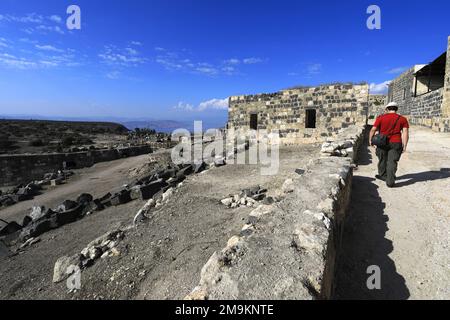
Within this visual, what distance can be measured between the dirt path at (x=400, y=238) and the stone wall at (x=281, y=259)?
13.2 inches

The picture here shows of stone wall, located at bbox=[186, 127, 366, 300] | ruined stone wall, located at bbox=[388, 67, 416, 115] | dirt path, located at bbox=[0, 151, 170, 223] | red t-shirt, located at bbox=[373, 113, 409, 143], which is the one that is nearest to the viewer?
stone wall, located at bbox=[186, 127, 366, 300]

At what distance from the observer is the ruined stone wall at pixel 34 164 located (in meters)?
15.8

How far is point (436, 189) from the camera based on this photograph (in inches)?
182

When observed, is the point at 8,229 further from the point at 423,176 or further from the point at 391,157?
the point at 423,176

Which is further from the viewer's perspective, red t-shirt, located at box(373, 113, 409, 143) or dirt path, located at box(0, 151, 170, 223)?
dirt path, located at box(0, 151, 170, 223)

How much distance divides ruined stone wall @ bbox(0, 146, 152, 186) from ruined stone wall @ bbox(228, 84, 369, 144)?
32.5 ft

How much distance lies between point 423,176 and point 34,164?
18.9m

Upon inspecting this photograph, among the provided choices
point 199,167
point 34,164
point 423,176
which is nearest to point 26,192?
point 34,164

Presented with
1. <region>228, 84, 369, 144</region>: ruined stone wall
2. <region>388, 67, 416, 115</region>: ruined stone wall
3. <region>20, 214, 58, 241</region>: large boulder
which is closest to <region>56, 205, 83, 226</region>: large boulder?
<region>20, 214, 58, 241</region>: large boulder

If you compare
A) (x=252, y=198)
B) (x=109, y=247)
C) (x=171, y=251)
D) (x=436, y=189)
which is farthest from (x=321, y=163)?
(x=109, y=247)

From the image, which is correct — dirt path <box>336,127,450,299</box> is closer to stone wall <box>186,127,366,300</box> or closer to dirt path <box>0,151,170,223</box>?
stone wall <box>186,127,366,300</box>

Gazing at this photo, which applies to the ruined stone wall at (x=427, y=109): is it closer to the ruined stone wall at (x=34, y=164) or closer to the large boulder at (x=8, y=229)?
the large boulder at (x=8, y=229)

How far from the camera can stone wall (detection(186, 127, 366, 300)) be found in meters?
1.69
